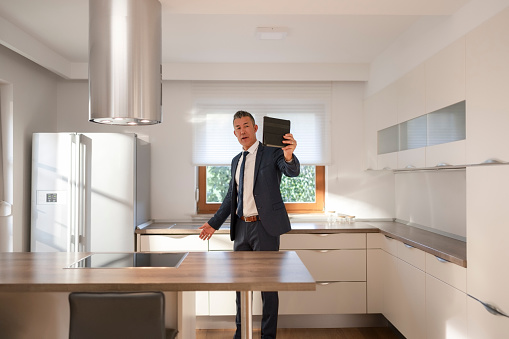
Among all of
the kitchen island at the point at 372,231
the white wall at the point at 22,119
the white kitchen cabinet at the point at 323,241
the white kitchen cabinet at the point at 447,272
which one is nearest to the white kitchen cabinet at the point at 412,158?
the kitchen island at the point at 372,231

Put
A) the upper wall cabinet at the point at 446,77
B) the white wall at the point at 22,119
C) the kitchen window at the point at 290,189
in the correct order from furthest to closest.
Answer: the kitchen window at the point at 290,189, the white wall at the point at 22,119, the upper wall cabinet at the point at 446,77

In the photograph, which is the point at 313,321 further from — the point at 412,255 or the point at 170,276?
the point at 170,276

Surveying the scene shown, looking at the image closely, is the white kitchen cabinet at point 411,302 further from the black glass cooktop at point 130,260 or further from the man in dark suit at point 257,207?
the black glass cooktop at point 130,260

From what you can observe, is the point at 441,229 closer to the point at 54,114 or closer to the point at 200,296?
the point at 200,296

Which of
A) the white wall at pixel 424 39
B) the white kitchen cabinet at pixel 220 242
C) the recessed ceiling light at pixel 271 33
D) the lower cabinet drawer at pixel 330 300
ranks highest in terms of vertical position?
the recessed ceiling light at pixel 271 33

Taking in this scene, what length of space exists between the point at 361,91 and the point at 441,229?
174 cm

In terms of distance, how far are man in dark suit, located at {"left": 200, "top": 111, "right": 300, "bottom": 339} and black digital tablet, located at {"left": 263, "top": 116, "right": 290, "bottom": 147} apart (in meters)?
0.42

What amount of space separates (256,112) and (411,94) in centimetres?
171

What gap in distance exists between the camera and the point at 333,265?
13.1 feet

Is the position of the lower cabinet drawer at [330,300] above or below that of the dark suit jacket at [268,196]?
below

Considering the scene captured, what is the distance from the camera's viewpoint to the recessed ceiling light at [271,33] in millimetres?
3465

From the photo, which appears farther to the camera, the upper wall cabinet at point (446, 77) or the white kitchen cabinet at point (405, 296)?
the white kitchen cabinet at point (405, 296)

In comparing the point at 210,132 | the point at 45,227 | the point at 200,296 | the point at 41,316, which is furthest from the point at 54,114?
the point at 41,316

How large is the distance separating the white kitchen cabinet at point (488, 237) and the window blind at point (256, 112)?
229cm
